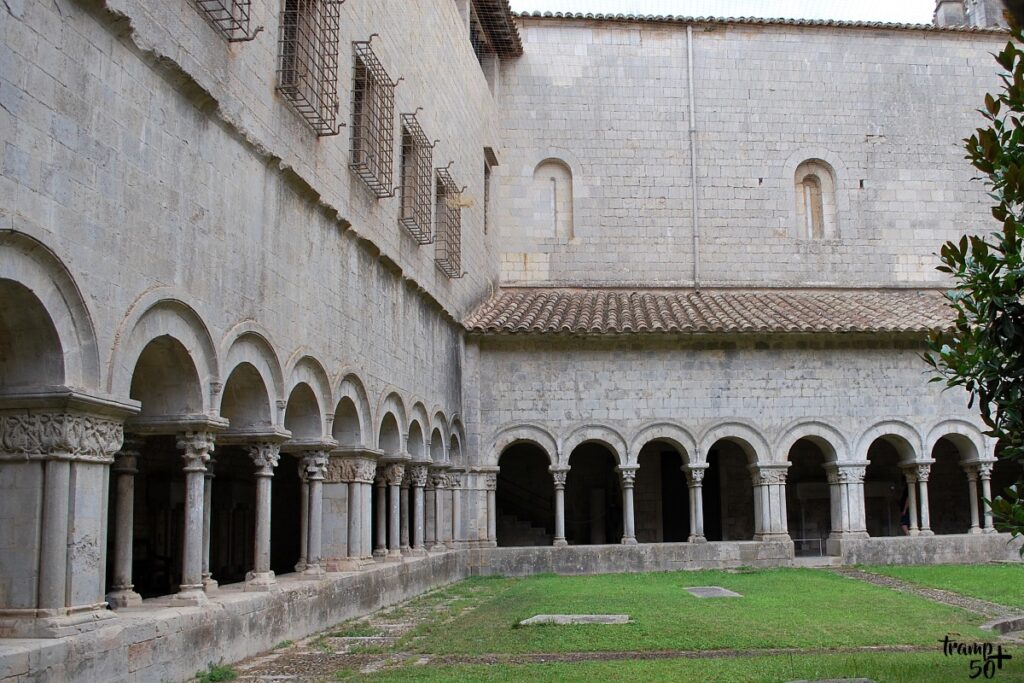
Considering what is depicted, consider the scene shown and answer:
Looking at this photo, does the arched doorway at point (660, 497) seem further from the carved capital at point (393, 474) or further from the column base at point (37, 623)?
the column base at point (37, 623)

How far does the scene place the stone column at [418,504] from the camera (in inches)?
634

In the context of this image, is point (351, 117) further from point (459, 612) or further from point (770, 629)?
point (770, 629)

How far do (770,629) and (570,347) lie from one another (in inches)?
377

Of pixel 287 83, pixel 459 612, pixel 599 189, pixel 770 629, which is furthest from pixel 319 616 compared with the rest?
pixel 599 189

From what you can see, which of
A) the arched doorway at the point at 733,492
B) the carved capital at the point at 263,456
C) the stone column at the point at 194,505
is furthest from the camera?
the arched doorway at the point at 733,492

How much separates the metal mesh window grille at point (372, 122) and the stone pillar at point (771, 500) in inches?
375

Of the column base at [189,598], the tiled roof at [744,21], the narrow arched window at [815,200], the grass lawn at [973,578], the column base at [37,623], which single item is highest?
the tiled roof at [744,21]

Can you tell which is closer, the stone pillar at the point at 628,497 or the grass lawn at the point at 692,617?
the grass lawn at the point at 692,617

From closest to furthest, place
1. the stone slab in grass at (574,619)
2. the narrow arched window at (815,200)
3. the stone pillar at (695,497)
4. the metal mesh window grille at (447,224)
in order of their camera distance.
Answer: the stone slab in grass at (574,619), the metal mesh window grille at (447,224), the stone pillar at (695,497), the narrow arched window at (815,200)

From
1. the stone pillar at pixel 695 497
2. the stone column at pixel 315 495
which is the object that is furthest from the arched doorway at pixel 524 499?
the stone column at pixel 315 495

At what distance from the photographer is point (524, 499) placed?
23.5 m

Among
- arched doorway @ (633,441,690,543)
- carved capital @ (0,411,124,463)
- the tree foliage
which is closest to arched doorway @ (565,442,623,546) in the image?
arched doorway @ (633,441,690,543)

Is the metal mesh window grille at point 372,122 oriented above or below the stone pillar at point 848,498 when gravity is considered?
above

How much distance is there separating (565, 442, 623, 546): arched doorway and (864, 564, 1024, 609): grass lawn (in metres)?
6.71
